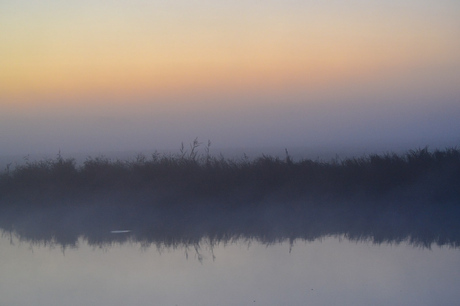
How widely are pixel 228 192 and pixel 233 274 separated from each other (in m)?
7.84

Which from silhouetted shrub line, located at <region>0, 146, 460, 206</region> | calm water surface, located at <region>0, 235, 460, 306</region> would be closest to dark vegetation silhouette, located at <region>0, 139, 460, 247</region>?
silhouetted shrub line, located at <region>0, 146, 460, 206</region>

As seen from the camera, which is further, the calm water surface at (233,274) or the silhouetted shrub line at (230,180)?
the silhouetted shrub line at (230,180)

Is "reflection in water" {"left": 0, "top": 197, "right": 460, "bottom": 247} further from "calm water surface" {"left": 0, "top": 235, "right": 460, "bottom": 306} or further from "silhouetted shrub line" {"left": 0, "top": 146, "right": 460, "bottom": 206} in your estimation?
"calm water surface" {"left": 0, "top": 235, "right": 460, "bottom": 306}

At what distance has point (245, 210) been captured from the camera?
50.5 feet

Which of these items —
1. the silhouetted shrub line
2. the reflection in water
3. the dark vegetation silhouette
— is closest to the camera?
the reflection in water

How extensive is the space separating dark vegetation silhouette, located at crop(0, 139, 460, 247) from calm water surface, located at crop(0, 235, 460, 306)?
9.57 ft

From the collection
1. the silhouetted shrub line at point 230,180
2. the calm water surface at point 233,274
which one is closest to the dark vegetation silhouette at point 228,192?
the silhouetted shrub line at point 230,180

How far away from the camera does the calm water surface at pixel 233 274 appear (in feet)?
23.6

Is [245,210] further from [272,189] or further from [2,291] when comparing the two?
[2,291]

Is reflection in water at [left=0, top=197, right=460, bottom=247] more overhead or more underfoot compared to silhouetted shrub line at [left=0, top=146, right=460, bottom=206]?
more underfoot

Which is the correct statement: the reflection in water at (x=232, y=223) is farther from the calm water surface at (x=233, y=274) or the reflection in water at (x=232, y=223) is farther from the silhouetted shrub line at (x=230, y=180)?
the calm water surface at (x=233, y=274)

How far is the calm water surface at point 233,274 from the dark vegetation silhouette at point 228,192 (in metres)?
2.92

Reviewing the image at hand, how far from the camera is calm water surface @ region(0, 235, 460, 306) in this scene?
7.20 m

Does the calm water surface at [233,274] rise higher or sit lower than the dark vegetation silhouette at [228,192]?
lower
